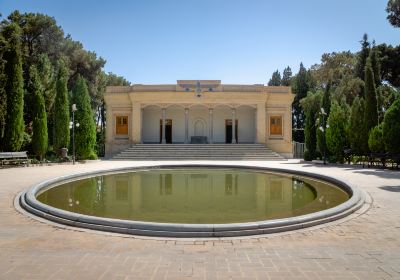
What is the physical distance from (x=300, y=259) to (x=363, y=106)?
1976 cm

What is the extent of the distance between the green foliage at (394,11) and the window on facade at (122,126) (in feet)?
88.6

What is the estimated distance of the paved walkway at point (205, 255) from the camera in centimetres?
376

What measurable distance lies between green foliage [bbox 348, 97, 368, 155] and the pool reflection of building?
32.6 feet

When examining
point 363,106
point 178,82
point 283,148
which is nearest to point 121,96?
point 178,82

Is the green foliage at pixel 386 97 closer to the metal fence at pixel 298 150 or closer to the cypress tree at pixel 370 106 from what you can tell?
the metal fence at pixel 298 150

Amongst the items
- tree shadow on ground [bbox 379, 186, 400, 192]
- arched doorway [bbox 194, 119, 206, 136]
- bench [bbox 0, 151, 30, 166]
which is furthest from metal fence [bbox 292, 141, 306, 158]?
bench [bbox 0, 151, 30, 166]

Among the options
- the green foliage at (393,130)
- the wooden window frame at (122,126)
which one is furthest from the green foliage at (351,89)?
the wooden window frame at (122,126)

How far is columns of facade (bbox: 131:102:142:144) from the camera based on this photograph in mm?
28703

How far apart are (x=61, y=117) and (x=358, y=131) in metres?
19.1

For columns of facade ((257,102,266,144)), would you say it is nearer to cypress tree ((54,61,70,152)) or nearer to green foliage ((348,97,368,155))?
green foliage ((348,97,368,155))

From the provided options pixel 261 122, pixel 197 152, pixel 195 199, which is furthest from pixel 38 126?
pixel 261 122

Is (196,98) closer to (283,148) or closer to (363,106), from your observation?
(283,148)

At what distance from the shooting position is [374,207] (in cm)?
736

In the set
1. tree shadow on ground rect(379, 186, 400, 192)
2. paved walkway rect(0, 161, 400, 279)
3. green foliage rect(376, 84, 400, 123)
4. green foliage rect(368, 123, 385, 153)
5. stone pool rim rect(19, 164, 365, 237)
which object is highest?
green foliage rect(376, 84, 400, 123)
